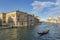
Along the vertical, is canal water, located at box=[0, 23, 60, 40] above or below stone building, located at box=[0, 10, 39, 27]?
below

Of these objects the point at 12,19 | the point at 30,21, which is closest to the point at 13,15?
the point at 12,19

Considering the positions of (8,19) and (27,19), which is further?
(27,19)

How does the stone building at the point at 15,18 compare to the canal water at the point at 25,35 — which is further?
the stone building at the point at 15,18

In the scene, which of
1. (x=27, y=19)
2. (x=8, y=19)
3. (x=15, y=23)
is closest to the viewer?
(x=15, y=23)

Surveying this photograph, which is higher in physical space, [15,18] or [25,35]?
[15,18]

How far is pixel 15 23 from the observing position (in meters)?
96.6

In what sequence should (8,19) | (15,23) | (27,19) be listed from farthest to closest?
(27,19) < (8,19) < (15,23)

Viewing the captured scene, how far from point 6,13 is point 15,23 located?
17.1 meters

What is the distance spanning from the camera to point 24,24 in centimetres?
10144

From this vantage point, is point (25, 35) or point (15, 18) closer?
point (25, 35)

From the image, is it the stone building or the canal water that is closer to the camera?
the canal water

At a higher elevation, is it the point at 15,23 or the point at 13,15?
the point at 13,15

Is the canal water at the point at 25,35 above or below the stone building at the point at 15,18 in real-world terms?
below

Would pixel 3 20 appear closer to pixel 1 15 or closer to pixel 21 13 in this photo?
pixel 1 15
